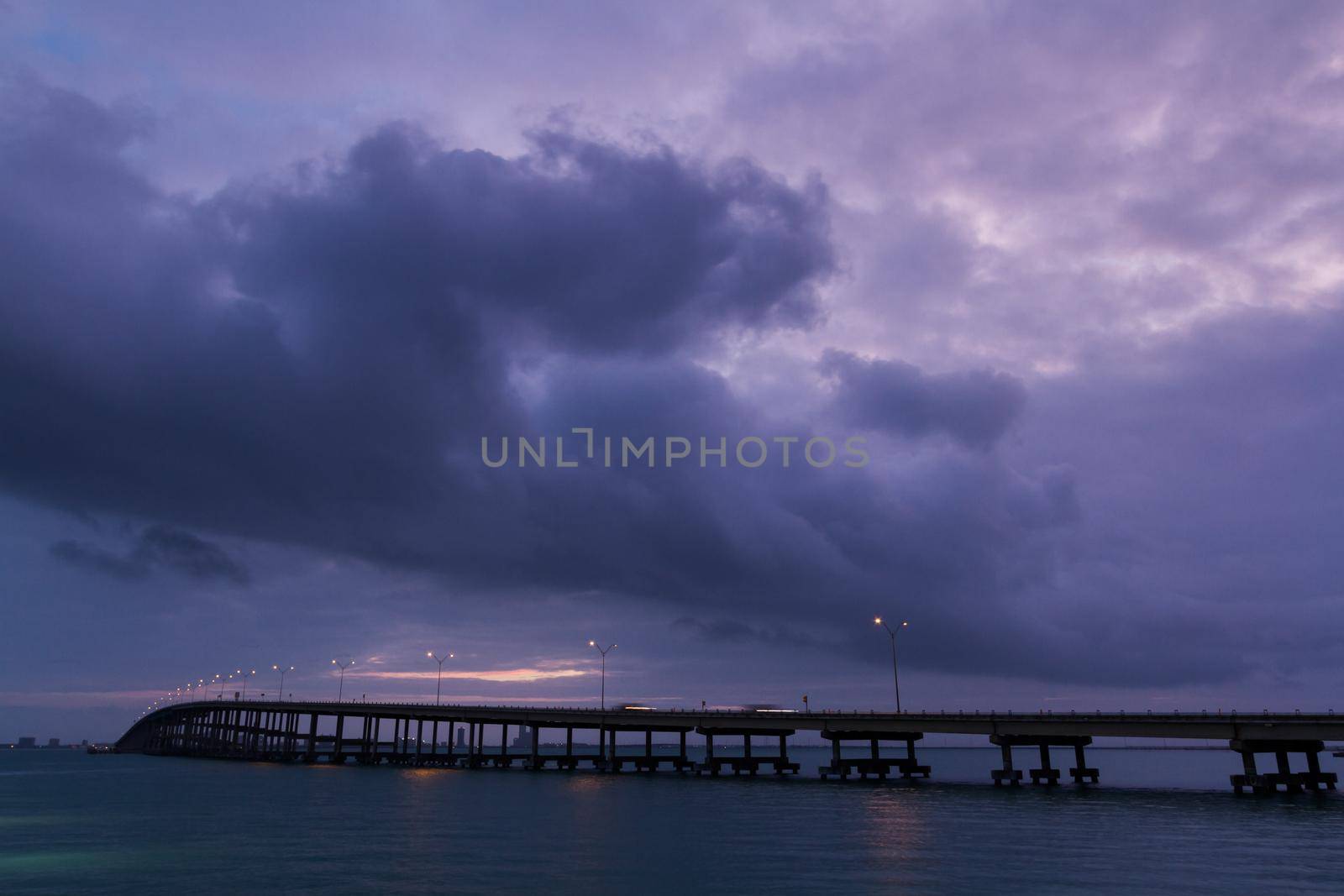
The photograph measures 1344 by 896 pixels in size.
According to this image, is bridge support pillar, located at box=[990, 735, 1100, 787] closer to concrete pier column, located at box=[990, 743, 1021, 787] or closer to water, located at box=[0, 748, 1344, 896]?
concrete pier column, located at box=[990, 743, 1021, 787]

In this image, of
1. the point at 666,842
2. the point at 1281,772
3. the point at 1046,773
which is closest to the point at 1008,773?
the point at 1046,773

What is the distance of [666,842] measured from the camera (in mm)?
66312

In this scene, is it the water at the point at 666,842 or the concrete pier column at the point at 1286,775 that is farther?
the concrete pier column at the point at 1286,775

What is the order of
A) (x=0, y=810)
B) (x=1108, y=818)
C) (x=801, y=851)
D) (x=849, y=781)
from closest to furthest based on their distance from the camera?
(x=801, y=851) → (x=1108, y=818) → (x=0, y=810) → (x=849, y=781)

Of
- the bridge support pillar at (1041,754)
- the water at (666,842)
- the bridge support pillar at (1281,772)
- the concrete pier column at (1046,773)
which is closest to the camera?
the water at (666,842)

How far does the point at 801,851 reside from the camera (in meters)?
60.8

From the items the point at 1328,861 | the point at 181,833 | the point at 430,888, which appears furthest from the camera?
the point at 181,833

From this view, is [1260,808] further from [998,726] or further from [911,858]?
[911,858]

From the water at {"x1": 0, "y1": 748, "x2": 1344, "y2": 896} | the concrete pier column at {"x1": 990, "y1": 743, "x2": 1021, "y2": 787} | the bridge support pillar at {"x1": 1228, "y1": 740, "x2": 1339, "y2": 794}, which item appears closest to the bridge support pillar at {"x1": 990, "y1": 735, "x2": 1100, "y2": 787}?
the concrete pier column at {"x1": 990, "y1": 743, "x2": 1021, "y2": 787}

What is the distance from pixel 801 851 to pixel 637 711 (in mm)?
118345

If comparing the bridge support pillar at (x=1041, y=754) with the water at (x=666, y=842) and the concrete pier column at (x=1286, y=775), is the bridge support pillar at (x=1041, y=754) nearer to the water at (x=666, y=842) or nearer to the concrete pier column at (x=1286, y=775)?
the water at (x=666, y=842)

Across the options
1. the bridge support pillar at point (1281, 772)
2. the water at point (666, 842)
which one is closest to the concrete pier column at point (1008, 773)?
the water at point (666, 842)

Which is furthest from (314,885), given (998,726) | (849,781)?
(849,781)

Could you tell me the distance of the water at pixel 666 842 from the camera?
49.3 meters
